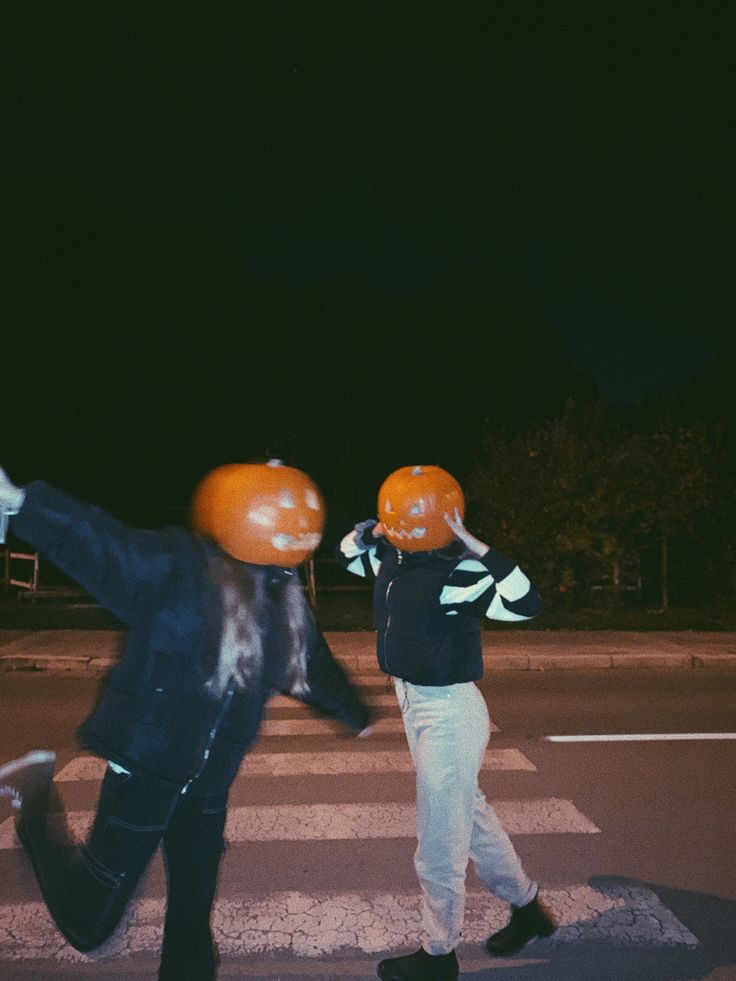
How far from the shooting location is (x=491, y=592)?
3.12 m

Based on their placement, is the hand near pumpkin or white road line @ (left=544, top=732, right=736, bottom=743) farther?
white road line @ (left=544, top=732, right=736, bottom=743)

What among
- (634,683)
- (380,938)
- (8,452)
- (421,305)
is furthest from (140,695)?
(421,305)

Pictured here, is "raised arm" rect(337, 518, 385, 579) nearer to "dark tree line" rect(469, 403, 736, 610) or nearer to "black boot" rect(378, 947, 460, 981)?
"black boot" rect(378, 947, 460, 981)

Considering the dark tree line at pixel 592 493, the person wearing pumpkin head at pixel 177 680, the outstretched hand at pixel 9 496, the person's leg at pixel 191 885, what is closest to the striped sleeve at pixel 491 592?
the person wearing pumpkin head at pixel 177 680

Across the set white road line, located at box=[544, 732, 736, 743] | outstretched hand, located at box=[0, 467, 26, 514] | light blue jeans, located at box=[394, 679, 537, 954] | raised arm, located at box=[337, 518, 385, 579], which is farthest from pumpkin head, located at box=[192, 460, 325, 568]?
white road line, located at box=[544, 732, 736, 743]

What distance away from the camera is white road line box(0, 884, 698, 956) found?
3441 millimetres

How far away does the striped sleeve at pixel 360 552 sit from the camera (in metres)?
3.92

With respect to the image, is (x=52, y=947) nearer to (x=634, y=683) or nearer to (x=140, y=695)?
(x=140, y=695)

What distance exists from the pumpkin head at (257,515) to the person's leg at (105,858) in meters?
0.72

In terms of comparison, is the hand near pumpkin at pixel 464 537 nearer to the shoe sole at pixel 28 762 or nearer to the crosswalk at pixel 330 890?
the crosswalk at pixel 330 890

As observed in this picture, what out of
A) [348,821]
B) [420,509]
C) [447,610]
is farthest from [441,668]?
[348,821]

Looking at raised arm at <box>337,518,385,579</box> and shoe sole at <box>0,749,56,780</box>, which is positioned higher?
raised arm at <box>337,518,385,579</box>

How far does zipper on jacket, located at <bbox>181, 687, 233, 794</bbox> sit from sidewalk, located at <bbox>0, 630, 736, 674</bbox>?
7052 millimetres

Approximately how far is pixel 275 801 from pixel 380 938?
184 centimetres
